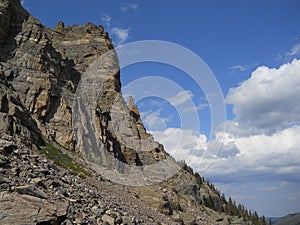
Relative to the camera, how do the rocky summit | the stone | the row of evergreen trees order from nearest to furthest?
the rocky summit < the stone < the row of evergreen trees

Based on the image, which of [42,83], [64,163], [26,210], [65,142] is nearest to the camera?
[26,210]

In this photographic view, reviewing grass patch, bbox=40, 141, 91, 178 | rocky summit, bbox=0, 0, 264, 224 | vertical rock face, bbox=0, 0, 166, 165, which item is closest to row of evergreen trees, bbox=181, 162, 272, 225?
rocky summit, bbox=0, 0, 264, 224

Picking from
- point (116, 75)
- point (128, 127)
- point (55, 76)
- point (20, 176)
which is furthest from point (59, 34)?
point (20, 176)

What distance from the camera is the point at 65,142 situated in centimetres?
6875

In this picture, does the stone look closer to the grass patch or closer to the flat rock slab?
the flat rock slab

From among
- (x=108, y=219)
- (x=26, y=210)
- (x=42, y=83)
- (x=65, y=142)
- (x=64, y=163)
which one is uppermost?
(x=42, y=83)

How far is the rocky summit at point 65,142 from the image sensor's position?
19.2 m

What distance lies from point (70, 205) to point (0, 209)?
496 centimetres

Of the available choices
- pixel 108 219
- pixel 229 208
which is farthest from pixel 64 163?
pixel 229 208

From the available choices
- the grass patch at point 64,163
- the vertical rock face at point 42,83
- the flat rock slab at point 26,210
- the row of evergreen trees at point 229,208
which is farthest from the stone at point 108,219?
the row of evergreen trees at point 229,208

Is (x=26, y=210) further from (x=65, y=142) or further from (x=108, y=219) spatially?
Answer: (x=65, y=142)

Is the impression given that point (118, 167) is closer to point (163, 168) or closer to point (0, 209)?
point (163, 168)

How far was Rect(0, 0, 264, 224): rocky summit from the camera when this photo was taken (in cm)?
1919

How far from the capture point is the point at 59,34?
431 feet
